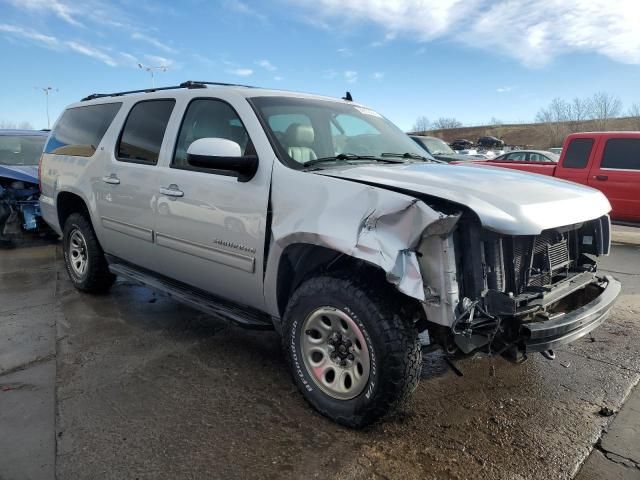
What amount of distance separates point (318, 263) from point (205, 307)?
1.02 m

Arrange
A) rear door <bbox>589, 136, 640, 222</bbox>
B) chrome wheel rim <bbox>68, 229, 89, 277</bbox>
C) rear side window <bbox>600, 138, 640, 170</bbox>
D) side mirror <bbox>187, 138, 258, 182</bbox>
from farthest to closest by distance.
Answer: rear side window <bbox>600, 138, 640, 170</bbox>, rear door <bbox>589, 136, 640, 222</bbox>, chrome wheel rim <bbox>68, 229, 89, 277</bbox>, side mirror <bbox>187, 138, 258, 182</bbox>

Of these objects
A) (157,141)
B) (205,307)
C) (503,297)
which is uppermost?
(157,141)

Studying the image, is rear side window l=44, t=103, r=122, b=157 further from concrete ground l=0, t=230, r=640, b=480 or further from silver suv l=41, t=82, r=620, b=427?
concrete ground l=0, t=230, r=640, b=480

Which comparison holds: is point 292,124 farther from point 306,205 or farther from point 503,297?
point 503,297

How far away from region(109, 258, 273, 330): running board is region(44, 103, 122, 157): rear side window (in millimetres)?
1267

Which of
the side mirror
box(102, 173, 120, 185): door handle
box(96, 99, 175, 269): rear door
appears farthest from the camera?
box(102, 173, 120, 185): door handle

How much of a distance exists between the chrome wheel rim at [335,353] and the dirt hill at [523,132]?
6006 centimetres

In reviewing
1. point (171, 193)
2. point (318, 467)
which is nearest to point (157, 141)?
point (171, 193)

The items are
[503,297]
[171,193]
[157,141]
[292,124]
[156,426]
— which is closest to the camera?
[503,297]

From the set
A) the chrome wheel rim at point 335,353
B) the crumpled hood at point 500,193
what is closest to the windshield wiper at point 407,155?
the crumpled hood at point 500,193

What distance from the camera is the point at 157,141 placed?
3941mm

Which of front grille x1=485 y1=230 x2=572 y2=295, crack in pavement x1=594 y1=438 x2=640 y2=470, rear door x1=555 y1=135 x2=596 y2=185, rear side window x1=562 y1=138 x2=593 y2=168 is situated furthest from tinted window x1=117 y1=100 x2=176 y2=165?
rear side window x1=562 y1=138 x2=593 y2=168

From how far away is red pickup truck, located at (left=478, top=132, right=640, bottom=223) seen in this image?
8102 mm

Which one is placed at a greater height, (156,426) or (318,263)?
(318,263)
